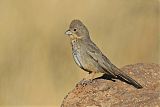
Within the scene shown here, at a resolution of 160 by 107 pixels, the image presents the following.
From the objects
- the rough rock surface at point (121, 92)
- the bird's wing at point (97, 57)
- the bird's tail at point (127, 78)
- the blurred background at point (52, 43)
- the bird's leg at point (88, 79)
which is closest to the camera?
the rough rock surface at point (121, 92)

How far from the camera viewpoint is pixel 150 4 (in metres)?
13.4

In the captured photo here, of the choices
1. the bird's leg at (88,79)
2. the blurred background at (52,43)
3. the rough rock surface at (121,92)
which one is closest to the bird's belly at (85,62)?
the bird's leg at (88,79)

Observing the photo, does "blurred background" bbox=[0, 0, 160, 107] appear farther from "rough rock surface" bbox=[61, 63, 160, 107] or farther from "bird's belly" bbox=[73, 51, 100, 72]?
"rough rock surface" bbox=[61, 63, 160, 107]

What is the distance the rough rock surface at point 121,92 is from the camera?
882 centimetres

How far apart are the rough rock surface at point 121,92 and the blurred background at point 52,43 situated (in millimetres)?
2734

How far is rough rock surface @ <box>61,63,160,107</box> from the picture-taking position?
882 cm

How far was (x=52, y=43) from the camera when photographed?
13.0 metres

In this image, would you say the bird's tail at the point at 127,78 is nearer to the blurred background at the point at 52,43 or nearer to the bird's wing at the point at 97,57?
the bird's wing at the point at 97,57

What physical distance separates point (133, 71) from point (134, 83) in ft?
2.42

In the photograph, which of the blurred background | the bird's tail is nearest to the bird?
the bird's tail

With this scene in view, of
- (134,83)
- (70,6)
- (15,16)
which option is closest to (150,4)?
(70,6)

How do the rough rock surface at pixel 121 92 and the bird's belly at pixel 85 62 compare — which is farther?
the bird's belly at pixel 85 62

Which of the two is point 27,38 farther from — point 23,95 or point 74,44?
point 74,44

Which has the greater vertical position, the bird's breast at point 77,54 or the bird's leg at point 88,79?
the bird's breast at point 77,54
